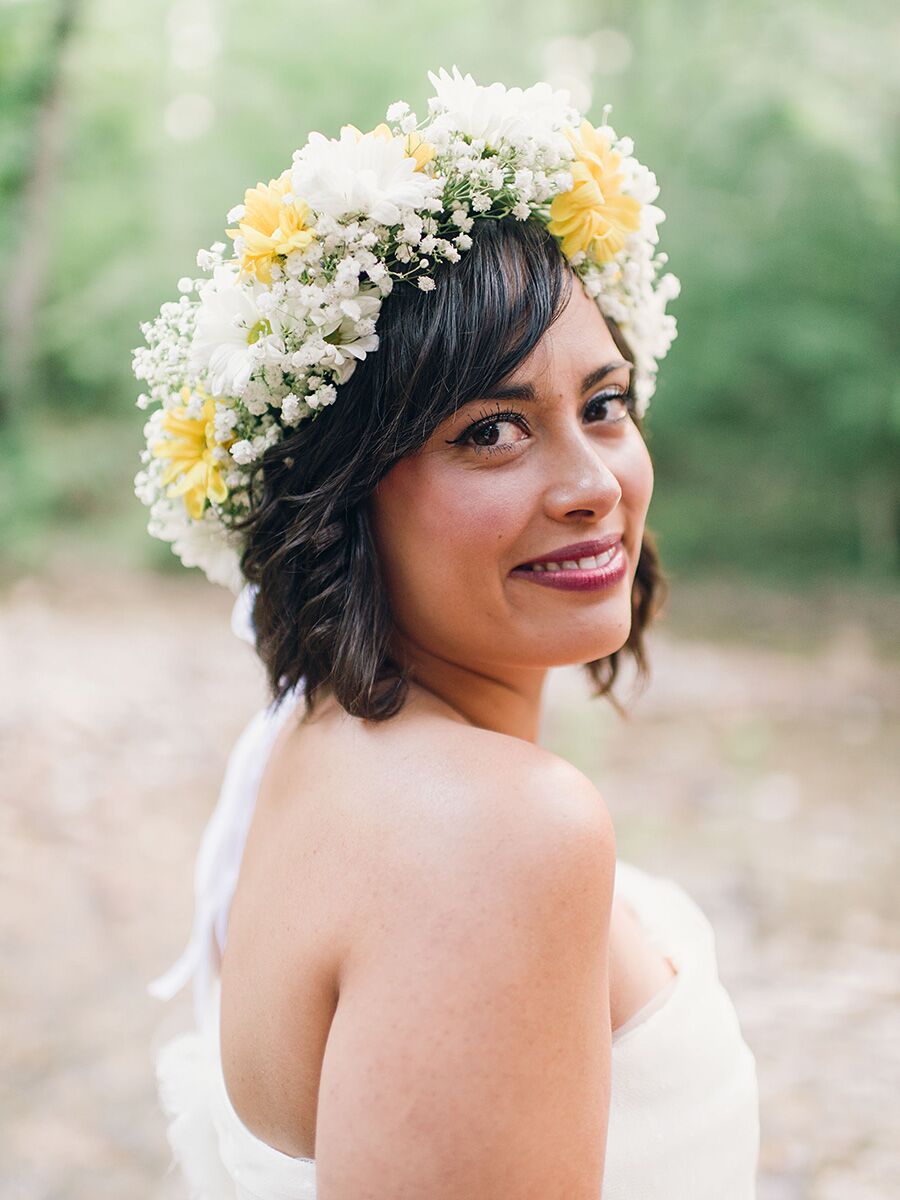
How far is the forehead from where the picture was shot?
1.57 m

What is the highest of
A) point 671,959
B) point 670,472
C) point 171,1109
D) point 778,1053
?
point 670,472

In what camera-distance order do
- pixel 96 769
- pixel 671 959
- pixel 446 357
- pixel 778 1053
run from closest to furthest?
pixel 446 357
pixel 671 959
pixel 778 1053
pixel 96 769

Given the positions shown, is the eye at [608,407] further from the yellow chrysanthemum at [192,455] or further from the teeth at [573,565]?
the yellow chrysanthemum at [192,455]

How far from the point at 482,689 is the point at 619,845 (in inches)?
135

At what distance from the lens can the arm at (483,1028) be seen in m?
1.19

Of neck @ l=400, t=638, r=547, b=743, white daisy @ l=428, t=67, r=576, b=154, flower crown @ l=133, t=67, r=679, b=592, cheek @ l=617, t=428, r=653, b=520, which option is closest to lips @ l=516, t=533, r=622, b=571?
cheek @ l=617, t=428, r=653, b=520

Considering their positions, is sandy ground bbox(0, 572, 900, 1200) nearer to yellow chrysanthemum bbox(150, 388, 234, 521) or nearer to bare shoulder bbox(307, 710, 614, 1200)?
yellow chrysanthemum bbox(150, 388, 234, 521)

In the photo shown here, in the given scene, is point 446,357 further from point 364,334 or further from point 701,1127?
point 701,1127

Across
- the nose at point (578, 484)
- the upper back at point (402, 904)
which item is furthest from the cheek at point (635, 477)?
the upper back at point (402, 904)

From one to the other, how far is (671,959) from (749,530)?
9.46 meters

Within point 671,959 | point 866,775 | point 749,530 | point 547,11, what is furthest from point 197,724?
point 547,11

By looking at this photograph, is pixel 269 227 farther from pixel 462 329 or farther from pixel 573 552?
Answer: pixel 573 552

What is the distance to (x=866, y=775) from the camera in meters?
6.04

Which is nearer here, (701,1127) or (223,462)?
(701,1127)
